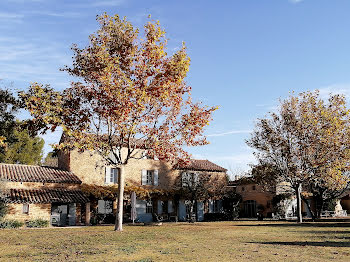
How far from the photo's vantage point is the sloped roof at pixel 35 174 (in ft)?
102

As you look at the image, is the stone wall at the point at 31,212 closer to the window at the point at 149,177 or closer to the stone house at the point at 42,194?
the stone house at the point at 42,194

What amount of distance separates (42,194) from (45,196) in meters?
0.38

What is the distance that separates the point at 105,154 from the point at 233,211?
2178cm

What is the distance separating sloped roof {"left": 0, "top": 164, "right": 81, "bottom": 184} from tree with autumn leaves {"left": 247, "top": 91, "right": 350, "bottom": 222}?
18012mm

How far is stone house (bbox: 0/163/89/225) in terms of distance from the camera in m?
29.5

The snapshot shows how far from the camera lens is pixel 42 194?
102 feet

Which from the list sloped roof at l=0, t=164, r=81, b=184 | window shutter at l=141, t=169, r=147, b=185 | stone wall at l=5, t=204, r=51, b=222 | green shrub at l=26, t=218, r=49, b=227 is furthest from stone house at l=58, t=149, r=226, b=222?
green shrub at l=26, t=218, r=49, b=227

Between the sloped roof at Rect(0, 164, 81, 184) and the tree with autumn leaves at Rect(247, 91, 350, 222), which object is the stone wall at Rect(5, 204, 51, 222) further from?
the tree with autumn leaves at Rect(247, 91, 350, 222)

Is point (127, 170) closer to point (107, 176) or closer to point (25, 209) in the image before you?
point (107, 176)

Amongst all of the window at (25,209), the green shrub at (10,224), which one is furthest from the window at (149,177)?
the green shrub at (10,224)

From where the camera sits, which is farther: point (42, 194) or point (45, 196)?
point (42, 194)

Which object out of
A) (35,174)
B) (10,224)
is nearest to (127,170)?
(35,174)

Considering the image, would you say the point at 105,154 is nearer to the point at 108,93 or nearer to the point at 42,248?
the point at 108,93

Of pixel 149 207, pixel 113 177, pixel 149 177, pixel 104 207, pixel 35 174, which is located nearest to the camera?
pixel 35 174
